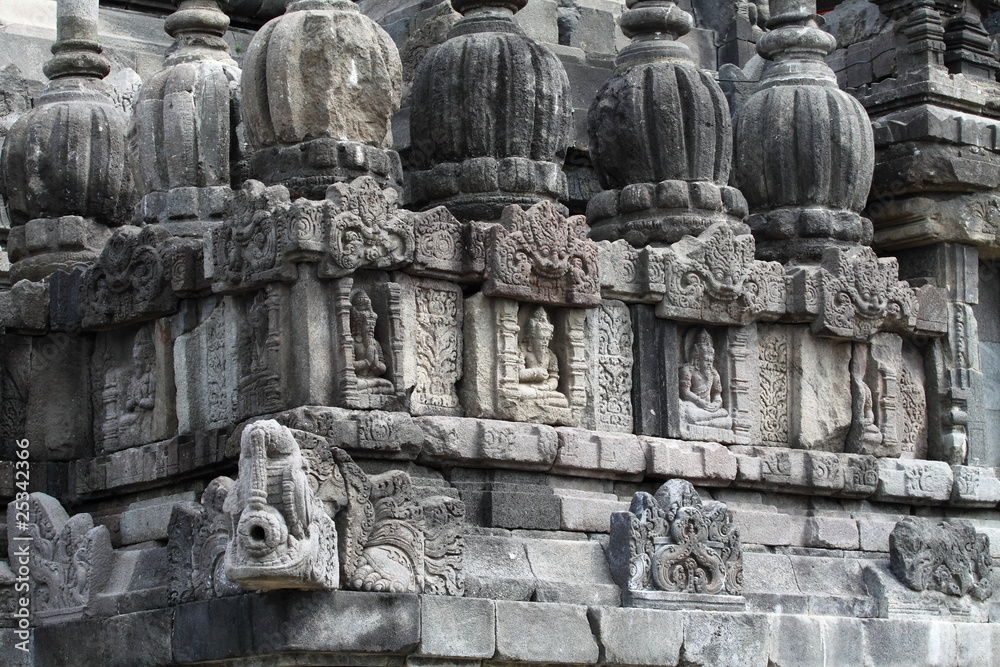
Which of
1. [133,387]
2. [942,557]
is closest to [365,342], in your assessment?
[133,387]

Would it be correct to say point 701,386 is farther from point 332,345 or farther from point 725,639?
point 332,345

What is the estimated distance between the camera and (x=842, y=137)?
16.7m

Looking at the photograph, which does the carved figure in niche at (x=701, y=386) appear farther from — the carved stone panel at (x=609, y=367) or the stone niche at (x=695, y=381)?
the carved stone panel at (x=609, y=367)

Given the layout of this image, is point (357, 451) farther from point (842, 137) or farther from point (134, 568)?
point (842, 137)

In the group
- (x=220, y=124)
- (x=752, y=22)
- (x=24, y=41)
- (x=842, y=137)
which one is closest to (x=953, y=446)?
(x=842, y=137)

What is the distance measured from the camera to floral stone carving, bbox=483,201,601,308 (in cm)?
1480

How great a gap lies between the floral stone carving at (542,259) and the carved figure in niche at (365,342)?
86 centimetres

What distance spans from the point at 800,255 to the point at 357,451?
423cm

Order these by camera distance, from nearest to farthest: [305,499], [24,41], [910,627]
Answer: [305,499], [910,627], [24,41]

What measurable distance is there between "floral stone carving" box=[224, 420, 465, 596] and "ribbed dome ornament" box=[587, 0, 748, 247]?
292 centimetres

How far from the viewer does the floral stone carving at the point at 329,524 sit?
1315cm

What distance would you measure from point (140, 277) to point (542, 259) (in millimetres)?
2631

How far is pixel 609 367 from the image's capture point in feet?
51.2

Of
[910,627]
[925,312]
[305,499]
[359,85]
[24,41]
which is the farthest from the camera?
[24,41]
